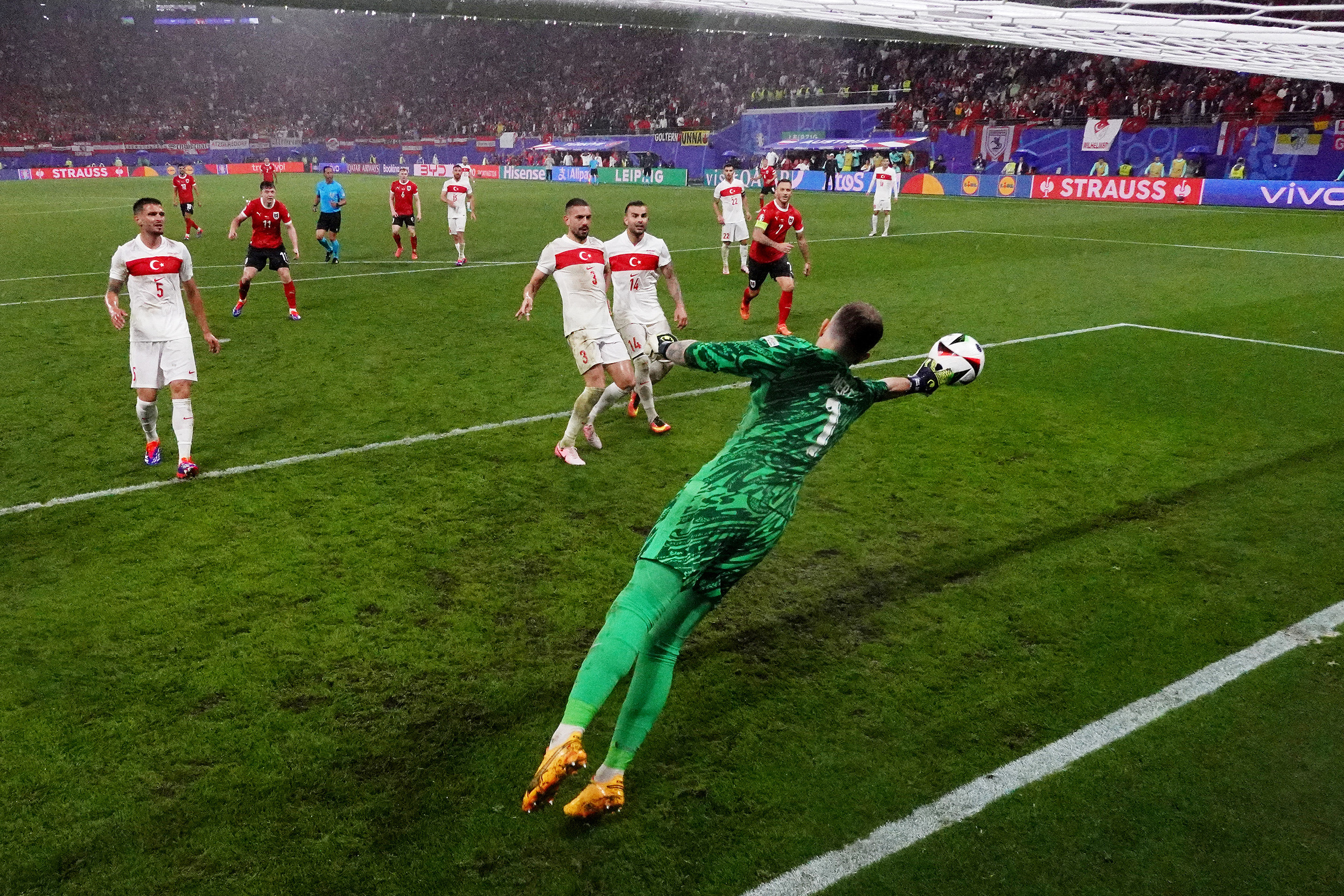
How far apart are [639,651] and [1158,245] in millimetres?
21392

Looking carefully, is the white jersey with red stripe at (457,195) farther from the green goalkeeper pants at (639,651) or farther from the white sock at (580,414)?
the green goalkeeper pants at (639,651)

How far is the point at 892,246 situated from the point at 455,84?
194 ft

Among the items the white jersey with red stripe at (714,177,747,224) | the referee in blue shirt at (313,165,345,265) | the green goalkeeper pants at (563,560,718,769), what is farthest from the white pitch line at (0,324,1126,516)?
the referee in blue shirt at (313,165,345,265)

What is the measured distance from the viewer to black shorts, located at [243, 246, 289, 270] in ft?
46.4

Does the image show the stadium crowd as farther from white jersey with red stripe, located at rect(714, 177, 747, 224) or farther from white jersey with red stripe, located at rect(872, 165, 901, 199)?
white jersey with red stripe, located at rect(714, 177, 747, 224)

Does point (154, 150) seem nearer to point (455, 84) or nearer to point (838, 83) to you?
point (455, 84)

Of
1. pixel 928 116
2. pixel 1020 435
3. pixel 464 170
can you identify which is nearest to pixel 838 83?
pixel 928 116

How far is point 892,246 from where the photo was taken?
21.6 metres

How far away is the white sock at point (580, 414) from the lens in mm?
8016

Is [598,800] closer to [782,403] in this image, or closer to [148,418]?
[782,403]

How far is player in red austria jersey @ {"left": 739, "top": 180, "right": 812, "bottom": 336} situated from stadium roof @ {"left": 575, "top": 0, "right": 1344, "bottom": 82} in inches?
255

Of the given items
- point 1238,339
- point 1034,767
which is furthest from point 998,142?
point 1034,767

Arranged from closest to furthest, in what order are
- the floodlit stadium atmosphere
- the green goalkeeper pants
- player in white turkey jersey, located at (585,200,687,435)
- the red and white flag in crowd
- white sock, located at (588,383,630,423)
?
the green goalkeeper pants → the floodlit stadium atmosphere → white sock, located at (588,383,630,423) → player in white turkey jersey, located at (585,200,687,435) → the red and white flag in crowd

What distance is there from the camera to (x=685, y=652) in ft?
16.7
